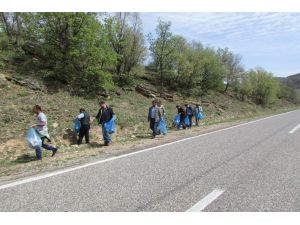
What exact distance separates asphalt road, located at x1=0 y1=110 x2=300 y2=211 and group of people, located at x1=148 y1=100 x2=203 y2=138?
470 centimetres

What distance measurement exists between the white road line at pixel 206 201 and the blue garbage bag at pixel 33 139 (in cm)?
582

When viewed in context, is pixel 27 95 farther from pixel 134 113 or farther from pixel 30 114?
pixel 134 113

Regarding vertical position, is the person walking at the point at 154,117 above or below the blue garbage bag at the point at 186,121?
above

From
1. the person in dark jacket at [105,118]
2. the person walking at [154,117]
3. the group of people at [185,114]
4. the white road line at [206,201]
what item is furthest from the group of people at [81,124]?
the group of people at [185,114]

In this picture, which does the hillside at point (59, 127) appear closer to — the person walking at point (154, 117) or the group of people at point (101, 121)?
the group of people at point (101, 121)

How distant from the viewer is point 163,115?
13.2m

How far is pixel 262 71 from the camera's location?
69750 millimetres

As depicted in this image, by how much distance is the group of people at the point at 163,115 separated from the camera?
496 inches

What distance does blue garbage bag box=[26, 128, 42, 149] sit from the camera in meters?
8.43

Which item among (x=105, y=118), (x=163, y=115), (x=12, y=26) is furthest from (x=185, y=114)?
(x=12, y=26)

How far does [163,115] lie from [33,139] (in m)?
6.36

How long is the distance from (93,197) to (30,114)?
38.7ft
